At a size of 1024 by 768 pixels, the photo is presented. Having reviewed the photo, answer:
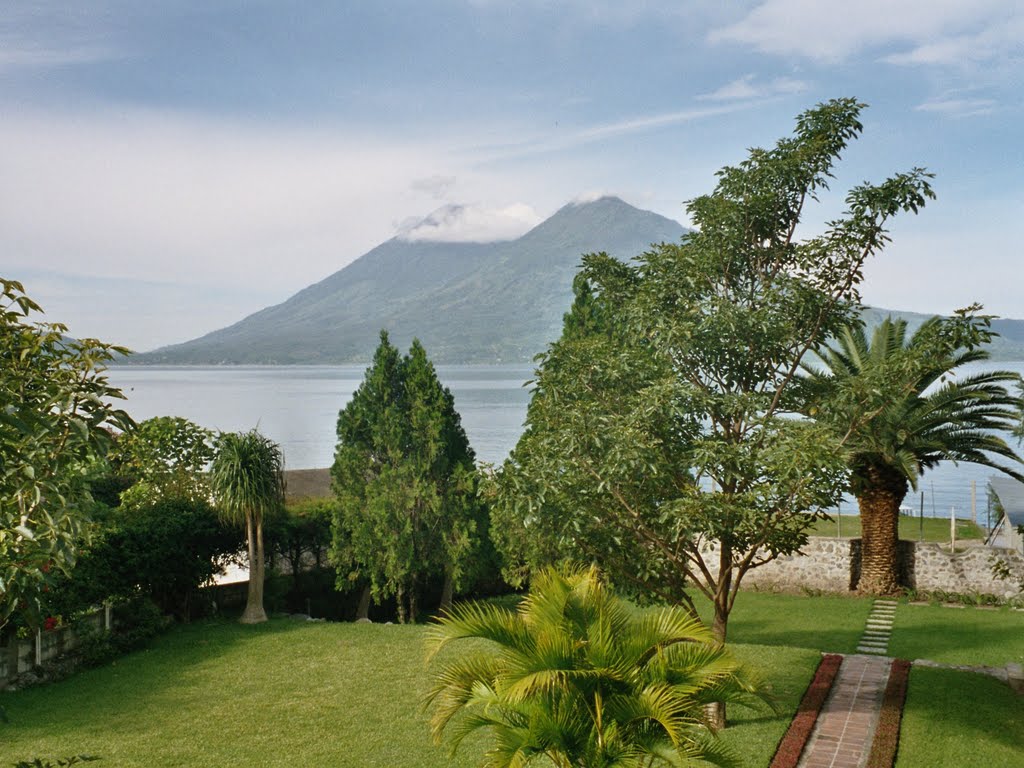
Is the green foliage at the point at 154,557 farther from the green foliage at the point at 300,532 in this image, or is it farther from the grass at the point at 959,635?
the grass at the point at 959,635

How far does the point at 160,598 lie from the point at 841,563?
51.9ft

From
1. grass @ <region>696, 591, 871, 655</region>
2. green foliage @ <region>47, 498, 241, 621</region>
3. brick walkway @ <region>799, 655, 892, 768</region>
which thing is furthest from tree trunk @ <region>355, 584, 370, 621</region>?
brick walkway @ <region>799, 655, 892, 768</region>

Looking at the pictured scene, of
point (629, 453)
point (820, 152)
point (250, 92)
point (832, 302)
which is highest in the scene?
point (250, 92)

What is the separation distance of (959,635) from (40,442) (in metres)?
18.2

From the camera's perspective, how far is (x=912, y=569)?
72.5ft

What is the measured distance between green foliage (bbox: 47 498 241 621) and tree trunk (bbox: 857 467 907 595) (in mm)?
14528

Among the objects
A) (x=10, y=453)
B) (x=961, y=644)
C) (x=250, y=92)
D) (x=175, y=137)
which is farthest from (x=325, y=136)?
(x=10, y=453)

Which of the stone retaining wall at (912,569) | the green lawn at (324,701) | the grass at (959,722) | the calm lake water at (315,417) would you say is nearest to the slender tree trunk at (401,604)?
the green lawn at (324,701)

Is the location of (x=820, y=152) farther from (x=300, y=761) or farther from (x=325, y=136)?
(x=325, y=136)

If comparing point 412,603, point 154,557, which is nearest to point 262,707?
point 154,557

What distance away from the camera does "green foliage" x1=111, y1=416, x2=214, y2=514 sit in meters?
20.1

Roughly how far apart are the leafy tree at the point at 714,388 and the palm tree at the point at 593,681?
3393mm

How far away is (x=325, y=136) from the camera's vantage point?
24.6 metres

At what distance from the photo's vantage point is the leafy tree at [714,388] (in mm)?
10750
